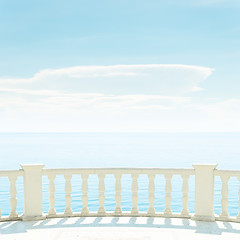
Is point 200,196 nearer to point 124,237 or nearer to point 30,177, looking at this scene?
point 124,237

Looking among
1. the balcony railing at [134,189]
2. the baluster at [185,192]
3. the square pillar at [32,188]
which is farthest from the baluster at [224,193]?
the square pillar at [32,188]

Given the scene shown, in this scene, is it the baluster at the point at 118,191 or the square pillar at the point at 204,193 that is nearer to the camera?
the square pillar at the point at 204,193

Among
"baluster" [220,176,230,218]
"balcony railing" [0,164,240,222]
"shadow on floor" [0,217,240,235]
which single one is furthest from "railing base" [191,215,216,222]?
"baluster" [220,176,230,218]

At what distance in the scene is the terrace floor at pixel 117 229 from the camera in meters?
6.96

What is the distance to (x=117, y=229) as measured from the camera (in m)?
7.36

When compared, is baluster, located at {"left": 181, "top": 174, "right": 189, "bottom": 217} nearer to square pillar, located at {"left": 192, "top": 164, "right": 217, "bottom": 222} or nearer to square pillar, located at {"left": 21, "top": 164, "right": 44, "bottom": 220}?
square pillar, located at {"left": 192, "top": 164, "right": 217, "bottom": 222}

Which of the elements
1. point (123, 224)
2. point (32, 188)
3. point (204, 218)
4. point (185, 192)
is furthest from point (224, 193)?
point (32, 188)

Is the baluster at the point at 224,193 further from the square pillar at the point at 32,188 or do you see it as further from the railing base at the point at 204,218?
the square pillar at the point at 32,188

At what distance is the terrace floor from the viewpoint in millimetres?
6961

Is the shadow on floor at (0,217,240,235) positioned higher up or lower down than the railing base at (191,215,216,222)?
lower down

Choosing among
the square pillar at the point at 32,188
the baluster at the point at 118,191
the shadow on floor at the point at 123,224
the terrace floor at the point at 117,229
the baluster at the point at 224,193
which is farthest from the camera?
the baluster at the point at 118,191

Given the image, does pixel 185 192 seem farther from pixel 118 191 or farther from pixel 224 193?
pixel 118 191

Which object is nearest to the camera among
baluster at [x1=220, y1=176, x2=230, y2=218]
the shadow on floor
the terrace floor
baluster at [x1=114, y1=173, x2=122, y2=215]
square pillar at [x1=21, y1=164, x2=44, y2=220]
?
the terrace floor

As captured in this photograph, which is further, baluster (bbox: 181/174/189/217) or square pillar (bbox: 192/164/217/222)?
baluster (bbox: 181/174/189/217)
